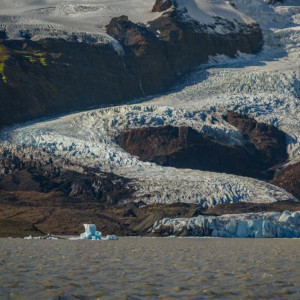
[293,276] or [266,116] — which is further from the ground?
[266,116]

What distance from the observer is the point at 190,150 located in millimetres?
127812

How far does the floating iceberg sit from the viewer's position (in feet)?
242

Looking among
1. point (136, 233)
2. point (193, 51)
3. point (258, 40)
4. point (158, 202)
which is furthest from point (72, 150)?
point (258, 40)

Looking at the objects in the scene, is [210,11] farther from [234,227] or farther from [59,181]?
[234,227]

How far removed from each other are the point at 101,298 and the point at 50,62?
133 m

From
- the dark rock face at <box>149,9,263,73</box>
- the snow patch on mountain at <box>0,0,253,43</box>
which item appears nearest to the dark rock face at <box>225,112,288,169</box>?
the dark rock face at <box>149,9,263,73</box>

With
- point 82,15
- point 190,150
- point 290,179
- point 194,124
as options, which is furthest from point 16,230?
point 82,15

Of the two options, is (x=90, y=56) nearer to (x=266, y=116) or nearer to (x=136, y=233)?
(x=266, y=116)

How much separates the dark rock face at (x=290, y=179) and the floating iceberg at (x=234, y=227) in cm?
4124

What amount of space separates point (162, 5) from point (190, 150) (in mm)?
57018

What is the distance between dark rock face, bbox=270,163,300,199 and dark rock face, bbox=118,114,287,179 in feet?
14.3

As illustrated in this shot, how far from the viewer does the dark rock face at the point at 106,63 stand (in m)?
140

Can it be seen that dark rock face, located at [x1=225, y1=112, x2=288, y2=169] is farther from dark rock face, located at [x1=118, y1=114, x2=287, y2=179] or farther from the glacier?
the glacier

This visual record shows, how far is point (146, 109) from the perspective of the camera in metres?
130
